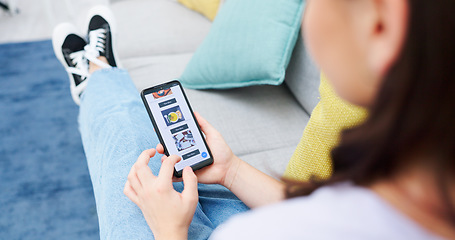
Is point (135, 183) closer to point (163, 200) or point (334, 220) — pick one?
point (163, 200)

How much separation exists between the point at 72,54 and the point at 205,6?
24.3 inches

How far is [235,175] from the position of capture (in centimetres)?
77

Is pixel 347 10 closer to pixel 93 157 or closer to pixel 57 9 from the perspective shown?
pixel 93 157

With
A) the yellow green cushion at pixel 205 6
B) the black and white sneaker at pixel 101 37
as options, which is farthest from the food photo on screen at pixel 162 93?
the yellow green cushion at pixel 205 6

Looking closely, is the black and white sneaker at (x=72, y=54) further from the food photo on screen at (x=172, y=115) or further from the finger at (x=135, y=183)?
the finger at (x=135, y=183)

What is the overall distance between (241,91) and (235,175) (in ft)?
1.59

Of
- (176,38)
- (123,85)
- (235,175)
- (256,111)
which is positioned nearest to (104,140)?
(123,85)

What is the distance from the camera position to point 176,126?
80 centimetres

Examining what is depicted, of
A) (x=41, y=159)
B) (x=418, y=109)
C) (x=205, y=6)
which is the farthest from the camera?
(x=205, y=6)

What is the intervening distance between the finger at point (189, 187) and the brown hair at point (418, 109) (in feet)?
1.20

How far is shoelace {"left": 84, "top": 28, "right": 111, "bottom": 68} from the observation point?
1230 mm

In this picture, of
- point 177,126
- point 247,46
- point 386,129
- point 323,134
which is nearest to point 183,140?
point 177,126

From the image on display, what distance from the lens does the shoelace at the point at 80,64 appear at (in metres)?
1.24

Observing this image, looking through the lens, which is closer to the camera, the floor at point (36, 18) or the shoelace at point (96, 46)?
the shoelace at point (96, 46)
